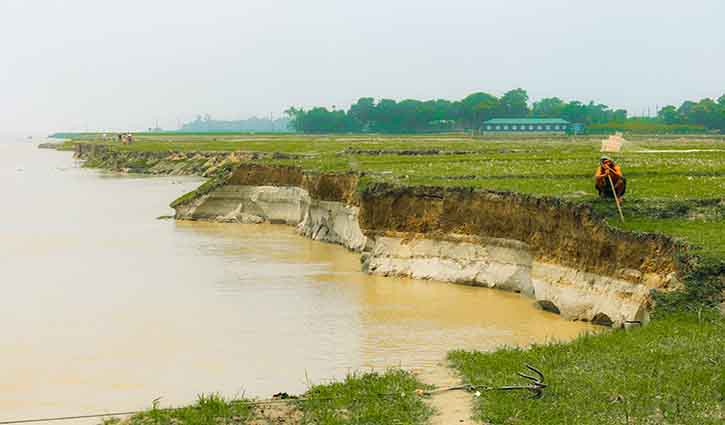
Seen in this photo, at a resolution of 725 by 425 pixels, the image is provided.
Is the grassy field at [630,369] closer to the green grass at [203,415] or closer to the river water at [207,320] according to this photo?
the green grass at [203,415]

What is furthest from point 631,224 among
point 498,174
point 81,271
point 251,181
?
point 251,181

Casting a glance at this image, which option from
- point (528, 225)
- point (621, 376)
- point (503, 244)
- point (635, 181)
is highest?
point (635, 181)

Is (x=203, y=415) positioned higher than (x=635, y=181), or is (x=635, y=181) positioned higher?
(x=635, y=181)

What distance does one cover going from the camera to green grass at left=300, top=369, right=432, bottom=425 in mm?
11523

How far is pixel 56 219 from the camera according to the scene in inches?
1630

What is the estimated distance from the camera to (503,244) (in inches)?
902

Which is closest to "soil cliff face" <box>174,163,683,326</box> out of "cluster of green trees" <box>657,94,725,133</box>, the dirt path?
the dirt path

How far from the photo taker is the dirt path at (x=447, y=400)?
11.5m

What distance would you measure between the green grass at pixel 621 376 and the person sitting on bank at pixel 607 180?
225 inches

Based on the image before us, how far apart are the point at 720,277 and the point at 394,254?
37.3ft

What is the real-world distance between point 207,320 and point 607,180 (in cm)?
1000

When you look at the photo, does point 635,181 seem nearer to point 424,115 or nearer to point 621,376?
point 621,376

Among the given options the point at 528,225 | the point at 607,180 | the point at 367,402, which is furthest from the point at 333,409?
the point at 528,225

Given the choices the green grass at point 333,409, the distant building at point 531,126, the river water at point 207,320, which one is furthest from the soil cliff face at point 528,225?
the distant building at point 531,126
